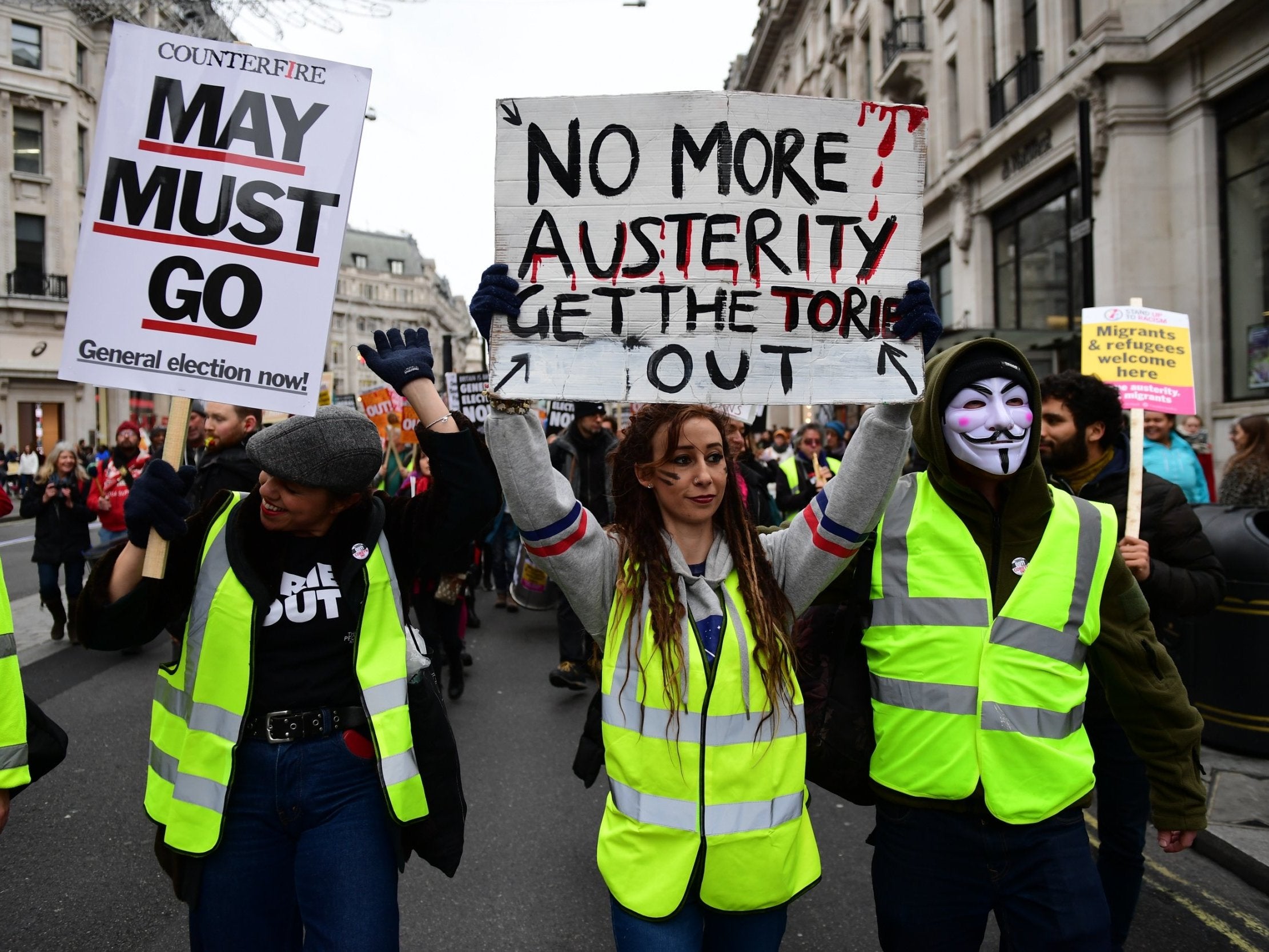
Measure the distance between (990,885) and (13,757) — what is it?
7.25 feet

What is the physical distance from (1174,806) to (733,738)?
46.4 inches

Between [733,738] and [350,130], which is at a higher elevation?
[350,130]

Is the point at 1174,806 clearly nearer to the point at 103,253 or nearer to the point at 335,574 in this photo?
the point at 335,574

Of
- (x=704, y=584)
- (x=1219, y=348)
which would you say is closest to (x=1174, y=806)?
(x=704, y=584)

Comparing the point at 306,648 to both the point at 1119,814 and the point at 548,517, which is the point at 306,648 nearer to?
the point at 548,517

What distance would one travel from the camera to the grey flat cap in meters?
2.12

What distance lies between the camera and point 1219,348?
42.5ft

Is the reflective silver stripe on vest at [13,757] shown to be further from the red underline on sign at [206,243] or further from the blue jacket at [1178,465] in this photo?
the blue jacket at [1178,465]

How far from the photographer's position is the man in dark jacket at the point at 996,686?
200cm

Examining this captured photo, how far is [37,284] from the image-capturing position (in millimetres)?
34094

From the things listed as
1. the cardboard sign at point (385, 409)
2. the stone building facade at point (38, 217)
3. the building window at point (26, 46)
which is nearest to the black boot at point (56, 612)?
the cardboard sign at point (385, 409)

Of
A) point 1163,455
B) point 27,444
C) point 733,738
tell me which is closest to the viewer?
point 733,738

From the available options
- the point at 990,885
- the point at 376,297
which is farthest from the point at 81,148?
the point at 376,297

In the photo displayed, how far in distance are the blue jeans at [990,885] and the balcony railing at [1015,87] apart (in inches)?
722
